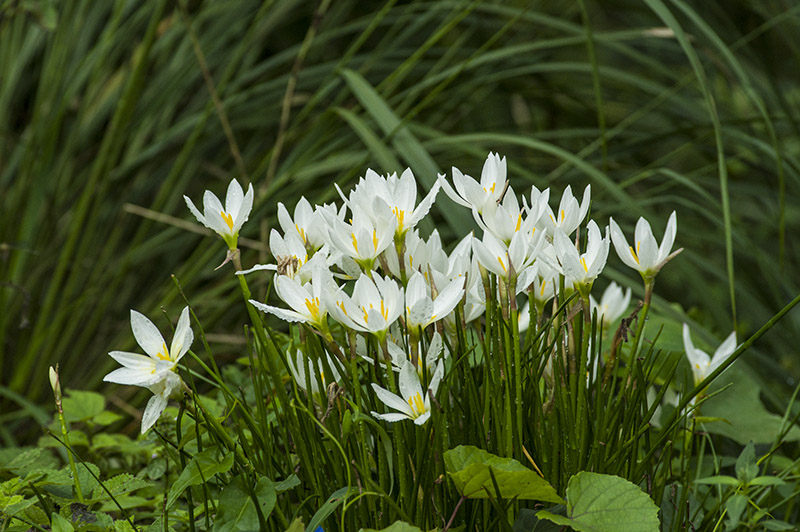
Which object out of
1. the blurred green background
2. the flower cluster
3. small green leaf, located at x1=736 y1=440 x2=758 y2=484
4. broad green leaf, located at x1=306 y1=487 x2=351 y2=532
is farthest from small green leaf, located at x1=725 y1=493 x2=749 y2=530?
the blurred green background

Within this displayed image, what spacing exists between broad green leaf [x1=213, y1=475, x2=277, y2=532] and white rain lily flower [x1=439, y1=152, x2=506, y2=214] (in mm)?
289

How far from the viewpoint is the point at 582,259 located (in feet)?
2.09

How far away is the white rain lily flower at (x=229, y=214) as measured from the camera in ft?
2.17

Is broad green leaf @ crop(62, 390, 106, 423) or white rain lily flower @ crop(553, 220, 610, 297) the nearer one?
white rain lily flower @ crop(553, 220, 610, 297)

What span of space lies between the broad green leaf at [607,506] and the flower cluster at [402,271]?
13 cm

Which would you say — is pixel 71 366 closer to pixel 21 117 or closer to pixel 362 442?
pixel 21 117

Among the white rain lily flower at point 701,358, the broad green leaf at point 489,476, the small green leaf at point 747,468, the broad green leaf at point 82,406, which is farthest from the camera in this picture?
the broad green leaf at point 82,406

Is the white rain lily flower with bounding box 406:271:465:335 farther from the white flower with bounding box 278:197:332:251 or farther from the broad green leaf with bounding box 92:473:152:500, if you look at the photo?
the broad green leaf with bounding box 92:473:152:500

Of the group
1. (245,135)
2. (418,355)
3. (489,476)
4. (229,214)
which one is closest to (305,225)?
(229,214)

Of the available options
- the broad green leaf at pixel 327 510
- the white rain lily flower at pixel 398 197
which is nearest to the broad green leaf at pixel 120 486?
the broad green leaf at pixel 327 510

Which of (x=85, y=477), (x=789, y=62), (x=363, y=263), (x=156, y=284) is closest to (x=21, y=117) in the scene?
(x=156, y=284)

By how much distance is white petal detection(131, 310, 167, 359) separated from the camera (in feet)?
2.06

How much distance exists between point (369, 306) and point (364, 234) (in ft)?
0.19

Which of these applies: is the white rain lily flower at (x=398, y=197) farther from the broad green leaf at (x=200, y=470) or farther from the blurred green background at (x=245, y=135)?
the blurred green background at (x=245, y=135)
